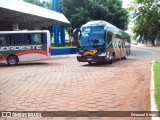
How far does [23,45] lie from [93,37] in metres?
5.76

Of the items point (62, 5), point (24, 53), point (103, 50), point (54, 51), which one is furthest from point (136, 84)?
point (62, 5)

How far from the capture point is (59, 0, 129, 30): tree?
110 ft

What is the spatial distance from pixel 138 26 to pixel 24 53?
13.2m

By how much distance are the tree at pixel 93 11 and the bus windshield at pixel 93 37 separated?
16.4m

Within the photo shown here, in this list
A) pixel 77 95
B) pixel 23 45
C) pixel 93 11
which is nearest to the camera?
pixel 77 95

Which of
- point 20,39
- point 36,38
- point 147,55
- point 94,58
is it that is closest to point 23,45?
point 20,39

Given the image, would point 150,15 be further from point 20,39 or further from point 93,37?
point 20,39

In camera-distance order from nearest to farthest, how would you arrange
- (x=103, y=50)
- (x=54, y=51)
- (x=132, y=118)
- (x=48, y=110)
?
(x=132, y=118) → (x=48, y=110) → (x=103, y=50) → (x=54, y=51)

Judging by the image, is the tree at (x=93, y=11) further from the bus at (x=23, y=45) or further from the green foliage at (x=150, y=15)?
the green foliage at (x=150, y=15)

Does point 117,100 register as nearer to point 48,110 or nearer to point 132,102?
point 132,102

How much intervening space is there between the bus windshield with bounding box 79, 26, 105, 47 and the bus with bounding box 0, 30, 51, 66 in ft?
11.2

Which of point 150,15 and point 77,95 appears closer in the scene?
point 150,15

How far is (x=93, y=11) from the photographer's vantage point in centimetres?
3366

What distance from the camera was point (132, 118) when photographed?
5305 mm
